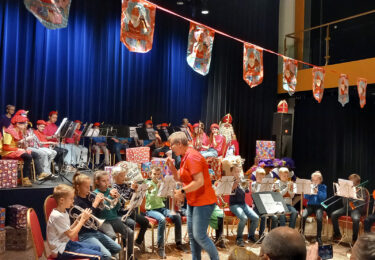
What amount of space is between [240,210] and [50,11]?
12.6 ft

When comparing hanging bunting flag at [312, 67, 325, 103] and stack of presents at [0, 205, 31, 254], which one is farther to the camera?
hanging bunting flag at [312, 67, 325, 103]

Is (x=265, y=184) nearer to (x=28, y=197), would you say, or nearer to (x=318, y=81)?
(x=28, y=197)

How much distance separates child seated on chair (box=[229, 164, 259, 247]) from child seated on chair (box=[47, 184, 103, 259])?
2.89m

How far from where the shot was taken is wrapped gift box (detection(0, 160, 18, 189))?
553cm

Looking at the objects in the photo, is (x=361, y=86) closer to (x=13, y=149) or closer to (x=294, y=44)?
(x=294, y=44)

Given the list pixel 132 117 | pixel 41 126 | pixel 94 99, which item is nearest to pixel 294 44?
pixel 132 117

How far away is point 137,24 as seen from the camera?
489 centimetres

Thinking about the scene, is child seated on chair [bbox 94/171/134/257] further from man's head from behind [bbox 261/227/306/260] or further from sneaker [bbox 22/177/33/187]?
man's head from behind [bbox 261/227/306/260]

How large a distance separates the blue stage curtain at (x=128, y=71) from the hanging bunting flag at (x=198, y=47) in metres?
4.36

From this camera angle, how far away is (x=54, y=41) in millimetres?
8984

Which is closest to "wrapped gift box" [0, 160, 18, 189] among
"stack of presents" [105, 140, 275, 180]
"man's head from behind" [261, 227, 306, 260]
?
"stack of presents" [105, 140, 275, 180]

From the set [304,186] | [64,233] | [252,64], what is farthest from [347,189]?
[64,233]

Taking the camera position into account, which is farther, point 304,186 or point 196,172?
point 304,186

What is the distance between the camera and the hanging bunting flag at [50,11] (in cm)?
372
